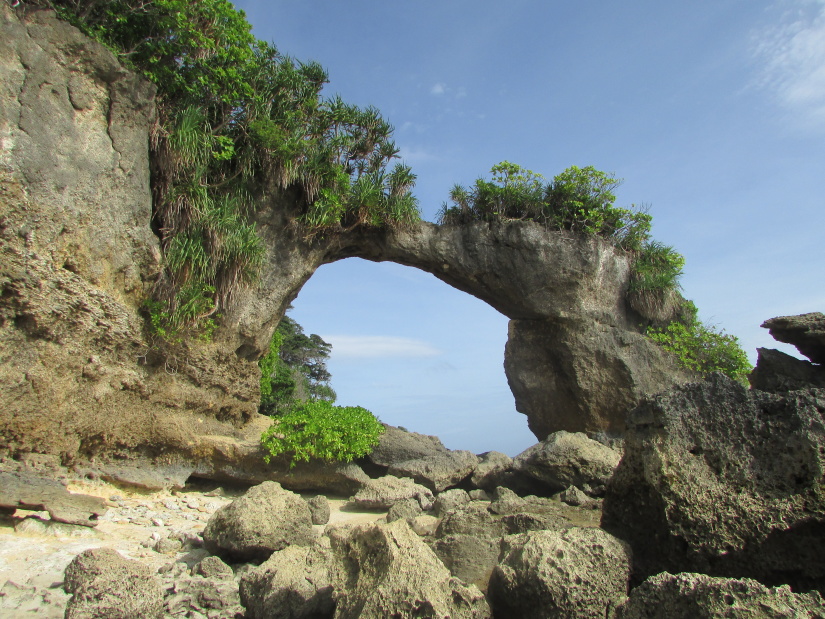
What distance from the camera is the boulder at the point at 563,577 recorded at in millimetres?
3854

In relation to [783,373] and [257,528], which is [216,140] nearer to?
[257,528]

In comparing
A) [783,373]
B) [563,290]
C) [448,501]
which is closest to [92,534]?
[448,501]

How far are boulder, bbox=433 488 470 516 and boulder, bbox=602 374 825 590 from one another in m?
4.85

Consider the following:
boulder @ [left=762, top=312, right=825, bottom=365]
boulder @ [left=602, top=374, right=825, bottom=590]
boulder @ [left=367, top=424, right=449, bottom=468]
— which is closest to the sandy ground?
boulder @ [left=367, top=424, right=449, bottom=468]

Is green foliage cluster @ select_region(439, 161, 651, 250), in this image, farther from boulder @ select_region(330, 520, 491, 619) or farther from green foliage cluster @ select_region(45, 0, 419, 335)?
boulder @ select_region(330, 520, 491, 619)

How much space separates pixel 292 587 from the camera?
473 cm

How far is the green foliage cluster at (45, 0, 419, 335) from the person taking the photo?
9.34 meters

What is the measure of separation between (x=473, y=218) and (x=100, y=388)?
8778mm

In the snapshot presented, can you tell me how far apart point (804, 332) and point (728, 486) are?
2.57 metres

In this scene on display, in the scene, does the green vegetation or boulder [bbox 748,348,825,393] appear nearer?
boulder [bbox 748,348,825,393]

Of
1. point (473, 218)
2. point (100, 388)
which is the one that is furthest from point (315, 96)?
point (100, 388)

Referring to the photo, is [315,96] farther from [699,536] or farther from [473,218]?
[699,536]

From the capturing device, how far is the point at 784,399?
4.41m

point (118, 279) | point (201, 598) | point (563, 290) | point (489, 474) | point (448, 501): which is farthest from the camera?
point (563, 290)
